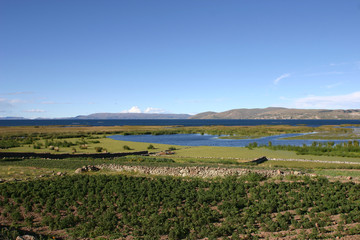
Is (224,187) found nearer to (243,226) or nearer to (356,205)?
(243,226)

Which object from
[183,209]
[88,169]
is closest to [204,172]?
[183,209]

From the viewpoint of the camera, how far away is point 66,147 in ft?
167

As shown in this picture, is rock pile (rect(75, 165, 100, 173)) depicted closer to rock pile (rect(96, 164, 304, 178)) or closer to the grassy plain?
rock pile (rect(96, 164, 304, 178))

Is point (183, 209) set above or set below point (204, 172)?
below

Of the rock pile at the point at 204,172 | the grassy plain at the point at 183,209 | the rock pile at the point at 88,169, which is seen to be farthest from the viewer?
the rock pile at the point at 88,169

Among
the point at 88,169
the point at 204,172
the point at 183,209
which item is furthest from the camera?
the point at 88,169

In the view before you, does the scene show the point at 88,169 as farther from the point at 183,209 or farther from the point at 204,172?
the point at 183,209

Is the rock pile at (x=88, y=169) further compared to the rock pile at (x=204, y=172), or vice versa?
the rock pile at (x=88, y=169)

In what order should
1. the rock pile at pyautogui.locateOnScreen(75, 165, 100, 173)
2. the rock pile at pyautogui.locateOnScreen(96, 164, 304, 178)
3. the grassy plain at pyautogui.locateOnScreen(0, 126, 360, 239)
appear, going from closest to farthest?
the grassy plain at pyautogui.locateOnScreen(0, 126, 360, 239) → the rock pile at pyautogui.locateOnScreen(96, 164, 304, 178) → the rock pile at pyautogui.locateOnScreen(75, 165, 100, 173)

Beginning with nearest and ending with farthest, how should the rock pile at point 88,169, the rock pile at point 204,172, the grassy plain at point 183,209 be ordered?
the grassy plain at point 183,209
the rock pile at point 204,172
the rock pile at point 88,169

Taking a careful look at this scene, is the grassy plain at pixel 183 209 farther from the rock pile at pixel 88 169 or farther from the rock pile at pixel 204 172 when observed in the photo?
the rock pile at pixel 88 169

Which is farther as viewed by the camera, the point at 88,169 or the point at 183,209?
the point at 88,169

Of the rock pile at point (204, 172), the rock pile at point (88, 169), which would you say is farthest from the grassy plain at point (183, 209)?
the rock pile at point (88, 169)

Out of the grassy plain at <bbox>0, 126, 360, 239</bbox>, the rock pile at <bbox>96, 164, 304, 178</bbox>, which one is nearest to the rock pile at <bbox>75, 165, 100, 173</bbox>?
the rock pile at <bbox>96, 164, 304, 178</bbox>
